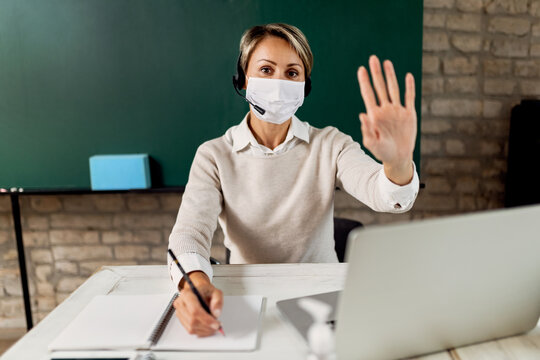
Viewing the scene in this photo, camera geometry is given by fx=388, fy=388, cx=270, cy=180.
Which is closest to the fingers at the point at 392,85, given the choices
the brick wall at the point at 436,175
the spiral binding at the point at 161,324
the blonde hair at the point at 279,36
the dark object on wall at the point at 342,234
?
the blonde hair at the point at 279,36

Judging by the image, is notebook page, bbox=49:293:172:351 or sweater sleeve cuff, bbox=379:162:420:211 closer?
notebook page, bbox=49:293:172:351

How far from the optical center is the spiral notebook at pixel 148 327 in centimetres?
68

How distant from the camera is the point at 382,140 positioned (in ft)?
2.88

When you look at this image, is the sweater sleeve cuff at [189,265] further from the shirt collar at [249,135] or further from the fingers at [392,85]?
the fingers at [392,85]

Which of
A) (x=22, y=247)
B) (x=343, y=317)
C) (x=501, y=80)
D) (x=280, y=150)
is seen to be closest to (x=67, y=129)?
(x=22, y=247)

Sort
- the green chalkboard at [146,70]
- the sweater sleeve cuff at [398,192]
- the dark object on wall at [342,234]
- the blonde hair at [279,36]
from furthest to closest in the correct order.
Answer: the green chalkboard at [146,70]
the dark object on wall at [342,234]
the blonde hair at [279,36]
the sweater sleeve cuff at [398,192]

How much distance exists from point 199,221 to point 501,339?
787 millimetres

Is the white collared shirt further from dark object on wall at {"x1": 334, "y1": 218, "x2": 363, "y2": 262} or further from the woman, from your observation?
dark object on wall at {"x1": 334, "y1": 218, "x2": 363, "y2": 262}

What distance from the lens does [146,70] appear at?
6.64ft

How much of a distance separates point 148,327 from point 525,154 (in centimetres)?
216

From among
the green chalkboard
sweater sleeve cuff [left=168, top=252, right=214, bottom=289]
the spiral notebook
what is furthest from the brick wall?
the spiral notebook

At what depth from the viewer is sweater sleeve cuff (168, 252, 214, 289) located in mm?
918

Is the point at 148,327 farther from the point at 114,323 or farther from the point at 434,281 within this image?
the point at 434,281

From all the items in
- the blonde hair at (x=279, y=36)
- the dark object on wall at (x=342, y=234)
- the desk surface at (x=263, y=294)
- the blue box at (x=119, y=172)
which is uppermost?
the blonde hair at (x=279, y=36)
